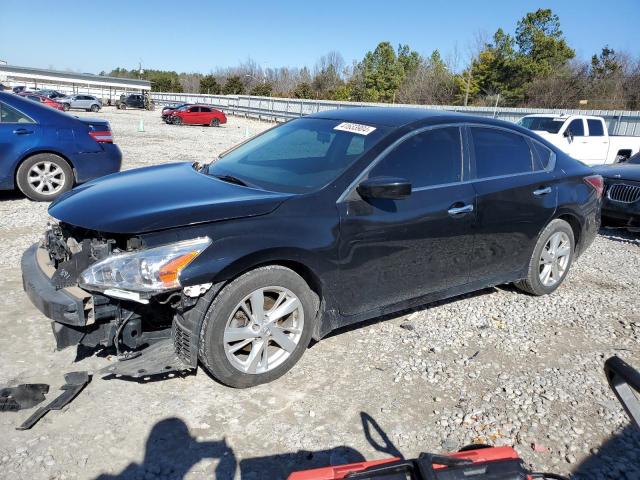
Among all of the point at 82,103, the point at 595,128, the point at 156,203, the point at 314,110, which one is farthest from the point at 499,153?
the point at 82,103

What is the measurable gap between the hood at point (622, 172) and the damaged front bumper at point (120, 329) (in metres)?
7.17

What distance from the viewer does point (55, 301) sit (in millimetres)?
2789

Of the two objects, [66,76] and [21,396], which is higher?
[66,76]

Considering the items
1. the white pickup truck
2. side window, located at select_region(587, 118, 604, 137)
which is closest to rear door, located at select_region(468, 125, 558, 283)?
the white pickup truck

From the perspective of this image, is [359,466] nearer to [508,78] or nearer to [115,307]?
[115,307]

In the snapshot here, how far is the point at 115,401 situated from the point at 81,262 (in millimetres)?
844

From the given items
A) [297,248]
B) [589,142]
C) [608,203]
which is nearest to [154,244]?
[297,248]

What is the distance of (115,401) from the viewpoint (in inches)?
116

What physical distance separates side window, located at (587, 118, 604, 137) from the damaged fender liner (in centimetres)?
1581

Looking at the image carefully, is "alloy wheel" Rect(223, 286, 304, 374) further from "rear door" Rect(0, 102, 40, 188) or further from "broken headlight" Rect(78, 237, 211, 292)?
"rear door" Rect(0, 102, 40, 188)

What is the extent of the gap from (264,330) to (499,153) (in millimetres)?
2607

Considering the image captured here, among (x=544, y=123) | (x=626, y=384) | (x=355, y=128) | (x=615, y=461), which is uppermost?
(x=544, y=123)

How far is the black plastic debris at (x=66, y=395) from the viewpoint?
270cm

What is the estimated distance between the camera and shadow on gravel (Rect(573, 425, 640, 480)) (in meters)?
2.59
